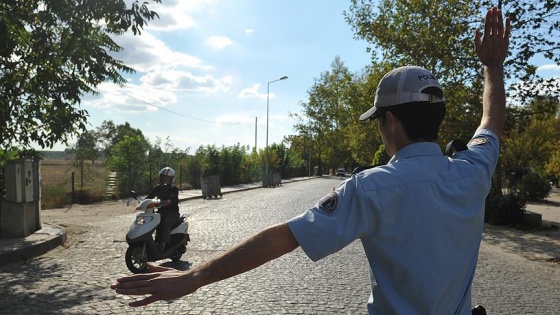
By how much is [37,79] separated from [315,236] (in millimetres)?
10778

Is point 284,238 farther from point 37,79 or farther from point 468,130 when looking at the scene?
point 468,130

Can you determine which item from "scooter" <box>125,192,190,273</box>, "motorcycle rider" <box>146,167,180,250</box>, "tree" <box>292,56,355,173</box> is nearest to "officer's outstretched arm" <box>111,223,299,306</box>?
"scooter" <box>125,192,190,273</box>

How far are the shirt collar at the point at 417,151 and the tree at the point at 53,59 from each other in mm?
8409

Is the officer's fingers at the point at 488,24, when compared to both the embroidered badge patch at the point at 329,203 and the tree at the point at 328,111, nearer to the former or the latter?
the embroidered badge patch at the point at 329,203

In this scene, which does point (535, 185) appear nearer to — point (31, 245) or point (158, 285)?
point (31, 245)

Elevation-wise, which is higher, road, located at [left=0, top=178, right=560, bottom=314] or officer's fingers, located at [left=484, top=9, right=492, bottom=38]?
officer's fingers, located at [left=484, top=9, right=492, bottom=38]

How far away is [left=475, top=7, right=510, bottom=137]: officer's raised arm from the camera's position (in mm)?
2137

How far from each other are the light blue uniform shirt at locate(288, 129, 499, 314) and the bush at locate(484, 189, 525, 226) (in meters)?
14.4

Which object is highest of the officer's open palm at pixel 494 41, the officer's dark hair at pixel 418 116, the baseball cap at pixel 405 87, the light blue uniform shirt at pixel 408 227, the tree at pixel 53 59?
the tree at pixel 53 59

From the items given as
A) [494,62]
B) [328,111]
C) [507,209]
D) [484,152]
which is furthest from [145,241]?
[328,111]

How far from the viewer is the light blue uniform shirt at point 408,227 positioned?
138cm

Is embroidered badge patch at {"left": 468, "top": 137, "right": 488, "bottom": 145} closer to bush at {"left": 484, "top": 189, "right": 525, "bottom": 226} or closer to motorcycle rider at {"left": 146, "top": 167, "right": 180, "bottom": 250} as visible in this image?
motorcycle rider at {"left": 146, "top": 167, "right": 180, "bottom": 250}

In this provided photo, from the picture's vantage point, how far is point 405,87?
1.59 meters

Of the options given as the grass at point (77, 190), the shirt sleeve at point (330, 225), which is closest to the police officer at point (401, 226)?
the shirt sleeve at point (330, 225)
